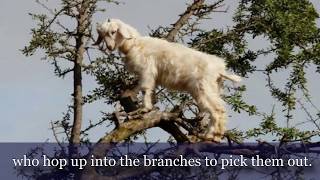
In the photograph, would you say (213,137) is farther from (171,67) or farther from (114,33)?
(114,33)

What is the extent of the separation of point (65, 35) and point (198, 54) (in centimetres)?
286

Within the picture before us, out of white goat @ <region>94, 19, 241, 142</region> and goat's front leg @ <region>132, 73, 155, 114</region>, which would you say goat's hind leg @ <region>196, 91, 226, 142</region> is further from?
goat's front leg @ <region>132, 73, 155, 114</region>

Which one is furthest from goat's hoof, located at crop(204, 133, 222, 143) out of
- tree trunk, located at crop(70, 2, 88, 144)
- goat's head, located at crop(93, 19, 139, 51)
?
tree trunk, located at crop(70, 2, 88, 144)

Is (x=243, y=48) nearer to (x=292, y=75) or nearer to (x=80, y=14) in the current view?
(x=292, y=75)

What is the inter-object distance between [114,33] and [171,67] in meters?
0.66

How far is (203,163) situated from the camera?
23.3 feet

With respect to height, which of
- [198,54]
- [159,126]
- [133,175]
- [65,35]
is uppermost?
[65,35]

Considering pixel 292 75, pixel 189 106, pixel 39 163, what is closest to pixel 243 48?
pixel 292 75

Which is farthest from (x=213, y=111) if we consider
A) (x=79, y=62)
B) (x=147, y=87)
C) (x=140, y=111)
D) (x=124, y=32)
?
(x=79, y=62)

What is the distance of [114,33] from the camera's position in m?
7.98

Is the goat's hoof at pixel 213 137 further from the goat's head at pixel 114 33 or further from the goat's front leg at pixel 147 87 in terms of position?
the goat's head at pixel 114 33

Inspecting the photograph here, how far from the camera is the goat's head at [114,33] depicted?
7.98m

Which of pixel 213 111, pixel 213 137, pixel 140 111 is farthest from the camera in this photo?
pixel 213 111

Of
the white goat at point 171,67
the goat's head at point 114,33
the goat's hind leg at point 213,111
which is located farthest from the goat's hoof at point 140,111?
the goat's head at point 114,33
